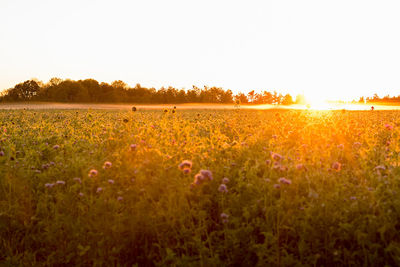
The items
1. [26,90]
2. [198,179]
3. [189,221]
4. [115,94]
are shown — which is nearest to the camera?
[198,179]

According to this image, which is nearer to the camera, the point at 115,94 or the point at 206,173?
the point at 206,173

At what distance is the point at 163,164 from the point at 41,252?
165 centimetres

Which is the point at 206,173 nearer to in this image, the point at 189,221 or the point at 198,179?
the point at 198,179

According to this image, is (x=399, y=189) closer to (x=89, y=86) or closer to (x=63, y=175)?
(x=63, y=175)

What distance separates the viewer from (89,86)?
183ft

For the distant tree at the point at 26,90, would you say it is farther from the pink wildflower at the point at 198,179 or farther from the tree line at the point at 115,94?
the pink wildflower at the point at 198,179

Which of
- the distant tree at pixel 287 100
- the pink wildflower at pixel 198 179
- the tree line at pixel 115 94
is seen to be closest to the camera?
the pink wildflower at pixel 198 179

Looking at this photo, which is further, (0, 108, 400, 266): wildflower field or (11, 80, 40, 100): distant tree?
(11, 80, 40, 100): distant tree

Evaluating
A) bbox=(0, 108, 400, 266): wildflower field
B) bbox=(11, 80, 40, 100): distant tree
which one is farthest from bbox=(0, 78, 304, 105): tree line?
bbox=(0, 108, 400, 266): wildflower field

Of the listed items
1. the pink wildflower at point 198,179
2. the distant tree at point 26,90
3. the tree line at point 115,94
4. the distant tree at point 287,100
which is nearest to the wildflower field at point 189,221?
the pink wildflower at point 198,179

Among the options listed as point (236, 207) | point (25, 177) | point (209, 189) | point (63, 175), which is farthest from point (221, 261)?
point (25, 177)

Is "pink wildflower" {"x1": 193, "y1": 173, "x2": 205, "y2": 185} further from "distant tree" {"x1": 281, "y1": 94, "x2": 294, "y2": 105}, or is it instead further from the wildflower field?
"distant tree" {"x1": 281, "y1": 94, "x2": 294, "y2": 105}

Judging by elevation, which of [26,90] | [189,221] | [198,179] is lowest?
[189,221]

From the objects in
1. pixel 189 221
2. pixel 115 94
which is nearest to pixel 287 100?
pixel 115 94
